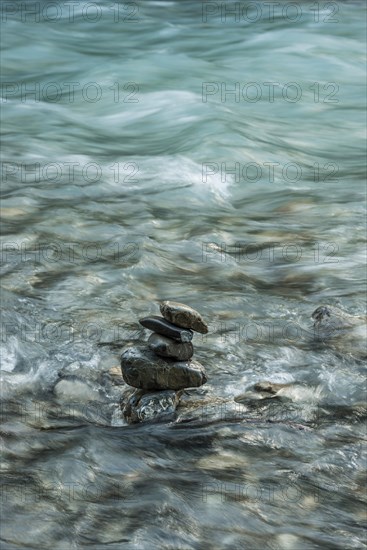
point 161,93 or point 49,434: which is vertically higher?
point 161,93

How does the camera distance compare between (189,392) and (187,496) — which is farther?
(189,392)

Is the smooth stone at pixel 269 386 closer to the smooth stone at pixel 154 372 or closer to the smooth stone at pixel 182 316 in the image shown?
the smooth stone at pixel 154 372

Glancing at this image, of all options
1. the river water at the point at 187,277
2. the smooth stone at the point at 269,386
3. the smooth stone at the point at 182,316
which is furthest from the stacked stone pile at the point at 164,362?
the smooth stone at the point at 269,386

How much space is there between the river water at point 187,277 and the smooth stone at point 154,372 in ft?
0.35

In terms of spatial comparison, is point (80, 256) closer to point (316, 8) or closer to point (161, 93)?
point (161, 93)

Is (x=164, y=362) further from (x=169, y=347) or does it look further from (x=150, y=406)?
(x=150, y=406)

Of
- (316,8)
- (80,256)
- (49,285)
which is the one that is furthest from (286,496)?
(316,8)

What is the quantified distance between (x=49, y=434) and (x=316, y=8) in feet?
43.6

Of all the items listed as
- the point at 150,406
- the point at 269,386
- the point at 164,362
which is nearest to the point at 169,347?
the point at 164,362

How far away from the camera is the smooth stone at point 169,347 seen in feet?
16.3

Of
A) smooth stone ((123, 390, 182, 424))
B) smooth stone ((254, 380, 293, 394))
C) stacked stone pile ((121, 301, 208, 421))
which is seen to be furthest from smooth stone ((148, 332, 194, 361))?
smooth stone ((254, 380, 293, 394))

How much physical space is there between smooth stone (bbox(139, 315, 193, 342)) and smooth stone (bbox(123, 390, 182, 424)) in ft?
0.90

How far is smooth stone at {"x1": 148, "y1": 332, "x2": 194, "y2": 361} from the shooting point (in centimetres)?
496

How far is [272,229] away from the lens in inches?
317
